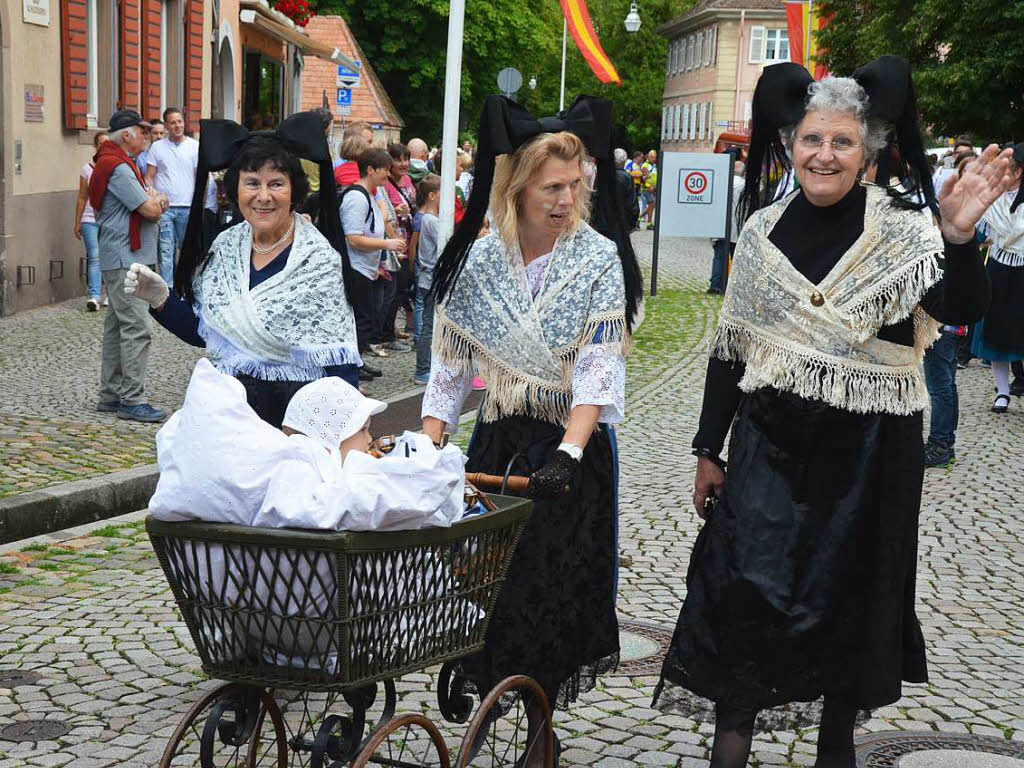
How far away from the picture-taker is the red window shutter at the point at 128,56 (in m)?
19.9

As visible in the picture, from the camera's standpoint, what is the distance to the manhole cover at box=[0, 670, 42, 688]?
5113 mm

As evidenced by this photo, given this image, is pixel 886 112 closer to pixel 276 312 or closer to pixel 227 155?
pixel 276 312

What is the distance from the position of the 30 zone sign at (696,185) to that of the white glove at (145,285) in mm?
16853

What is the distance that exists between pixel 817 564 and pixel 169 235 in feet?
43.2

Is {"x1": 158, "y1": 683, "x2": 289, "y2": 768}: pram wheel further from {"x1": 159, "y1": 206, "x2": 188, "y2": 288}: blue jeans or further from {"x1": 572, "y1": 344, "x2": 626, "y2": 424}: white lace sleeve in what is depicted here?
{"x1": 159, "y1": 206, "x2": 188, "y2": 288}: blue jeans

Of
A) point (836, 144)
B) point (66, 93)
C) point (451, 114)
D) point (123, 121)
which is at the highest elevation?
point (66, 93)

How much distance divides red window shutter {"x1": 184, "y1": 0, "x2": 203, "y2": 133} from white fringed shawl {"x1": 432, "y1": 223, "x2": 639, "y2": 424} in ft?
63.7

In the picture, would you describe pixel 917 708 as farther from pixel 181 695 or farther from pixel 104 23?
pixel 104 23

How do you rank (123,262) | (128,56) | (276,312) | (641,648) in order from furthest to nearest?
(128,56), (123,262), (641,648), (276,312)

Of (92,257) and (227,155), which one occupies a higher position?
(227,155)

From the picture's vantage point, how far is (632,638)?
579 cm

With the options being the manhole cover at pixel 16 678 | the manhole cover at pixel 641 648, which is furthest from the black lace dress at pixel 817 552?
the manhole cover at pixel 16 678

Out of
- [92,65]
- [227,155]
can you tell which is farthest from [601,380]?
[92,65]

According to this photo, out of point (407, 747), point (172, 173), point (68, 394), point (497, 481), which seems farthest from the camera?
point (172, 173)
